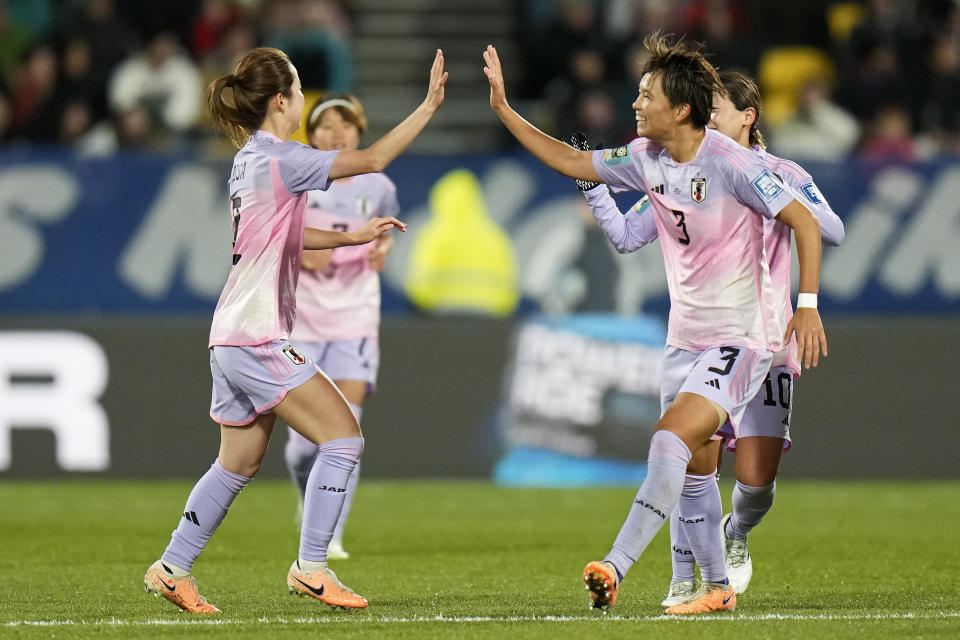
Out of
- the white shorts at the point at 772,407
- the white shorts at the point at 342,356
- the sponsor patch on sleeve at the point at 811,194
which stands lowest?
the white shorts at the point at 342,356

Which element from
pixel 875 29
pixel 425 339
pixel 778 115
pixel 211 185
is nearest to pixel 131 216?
pixel 211 185

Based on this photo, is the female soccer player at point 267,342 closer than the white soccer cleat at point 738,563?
Yes

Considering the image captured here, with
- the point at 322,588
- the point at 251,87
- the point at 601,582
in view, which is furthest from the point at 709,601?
the point at 251,87

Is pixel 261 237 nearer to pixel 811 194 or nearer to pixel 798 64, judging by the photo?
pixel 811 194

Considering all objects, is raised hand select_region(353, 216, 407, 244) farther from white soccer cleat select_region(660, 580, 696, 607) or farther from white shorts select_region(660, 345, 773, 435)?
white soccer cleat select_region(660, 580, 696, 607)

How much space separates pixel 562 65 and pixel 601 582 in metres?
11.1

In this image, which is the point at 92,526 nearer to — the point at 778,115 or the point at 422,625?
the point at 422,625

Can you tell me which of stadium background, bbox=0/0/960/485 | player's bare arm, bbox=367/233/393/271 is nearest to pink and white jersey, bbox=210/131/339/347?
player's bare arm, bbox=367/233/393/271

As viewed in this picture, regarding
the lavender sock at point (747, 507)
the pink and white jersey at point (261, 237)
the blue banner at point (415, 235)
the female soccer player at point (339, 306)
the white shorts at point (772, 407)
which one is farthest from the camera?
the blue banner at point (415, 235)

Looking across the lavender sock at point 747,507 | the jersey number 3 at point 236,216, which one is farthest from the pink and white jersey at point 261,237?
the lavender sock at point 747,507

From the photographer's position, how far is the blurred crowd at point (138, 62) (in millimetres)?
14875

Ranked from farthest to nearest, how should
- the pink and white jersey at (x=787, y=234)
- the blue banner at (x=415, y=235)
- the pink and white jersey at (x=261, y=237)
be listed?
the blue banner at (x=415, y=235) → the pink and white jersey at (x=787, y=234) → the pink and white jersey at (x=261, y=237)

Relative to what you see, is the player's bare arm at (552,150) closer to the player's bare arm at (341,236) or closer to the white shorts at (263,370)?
the player's bare arm at (341,236)

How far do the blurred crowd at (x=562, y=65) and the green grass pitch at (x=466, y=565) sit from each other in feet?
12.8
